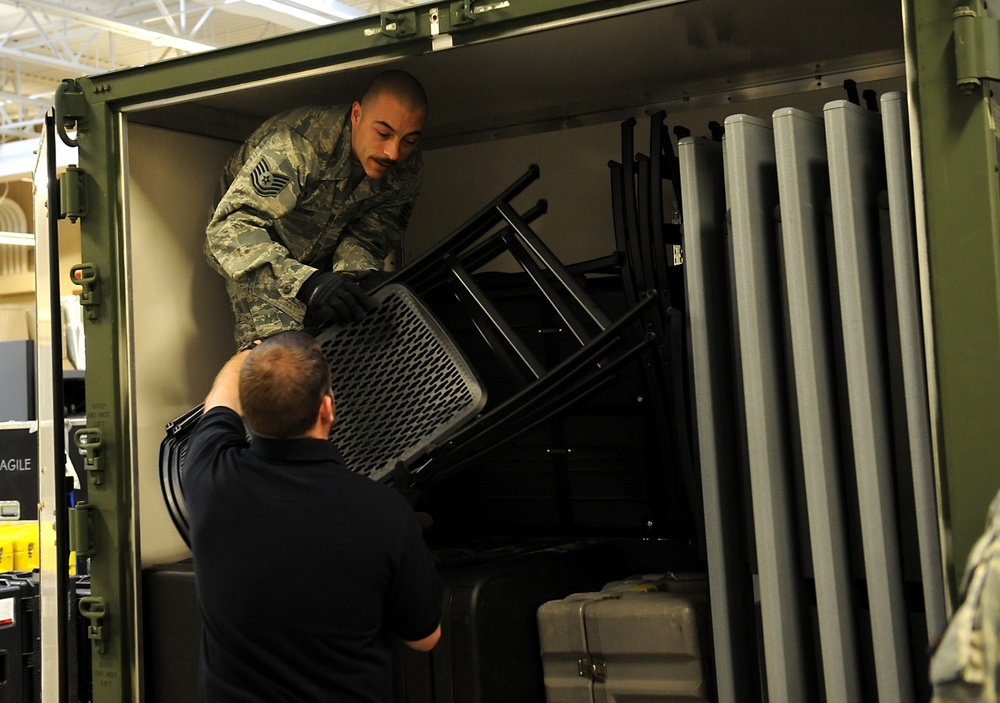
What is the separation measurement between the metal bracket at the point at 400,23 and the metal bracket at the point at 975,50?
3.53 feet

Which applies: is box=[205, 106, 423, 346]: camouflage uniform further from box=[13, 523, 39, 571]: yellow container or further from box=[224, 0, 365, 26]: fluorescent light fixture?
box=[224, 0, 365, 26]: fluorescent light fixture

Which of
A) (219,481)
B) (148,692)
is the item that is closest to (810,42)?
(219,481)

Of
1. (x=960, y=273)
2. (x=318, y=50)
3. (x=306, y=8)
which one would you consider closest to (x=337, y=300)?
(x=318, y=50)

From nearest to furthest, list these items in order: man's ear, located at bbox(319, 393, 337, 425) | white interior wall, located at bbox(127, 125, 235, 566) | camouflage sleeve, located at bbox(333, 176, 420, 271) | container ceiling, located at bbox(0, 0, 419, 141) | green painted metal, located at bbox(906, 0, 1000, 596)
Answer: green painted metal, located at bbox(906, 0, 1000, 596), man's ear, located at bbox(319, 393, 337, 425), white interior wall, located at bbox(127, 125, 235, 566), camouflage sleeve, located at bbox(333, 176, 420, 271), container ceiling, located at bbox(0, 0, 419, 141)

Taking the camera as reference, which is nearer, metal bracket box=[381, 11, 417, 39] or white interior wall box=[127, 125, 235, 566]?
metal bracket box=[381, 11, 417, 39]

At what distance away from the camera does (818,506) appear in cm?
203

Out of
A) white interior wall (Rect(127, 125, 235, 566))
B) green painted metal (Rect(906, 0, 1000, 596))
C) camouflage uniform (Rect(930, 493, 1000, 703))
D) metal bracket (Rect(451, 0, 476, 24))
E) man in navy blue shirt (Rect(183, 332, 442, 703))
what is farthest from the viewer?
white interior wall (Rect(127, 125, 235, 566))

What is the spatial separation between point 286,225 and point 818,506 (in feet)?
5.16

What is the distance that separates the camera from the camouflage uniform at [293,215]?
2717 millimetres

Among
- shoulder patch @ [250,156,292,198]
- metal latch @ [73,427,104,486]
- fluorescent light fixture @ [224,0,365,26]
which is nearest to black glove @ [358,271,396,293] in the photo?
shoulder patch @ [250,156,292,198]

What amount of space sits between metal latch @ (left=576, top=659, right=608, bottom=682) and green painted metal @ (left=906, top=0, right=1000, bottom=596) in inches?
32.5

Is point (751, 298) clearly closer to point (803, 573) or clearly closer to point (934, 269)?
point (934, 269)

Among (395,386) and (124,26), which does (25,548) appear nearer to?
(395,386)

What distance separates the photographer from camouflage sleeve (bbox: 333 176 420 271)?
3.04m
